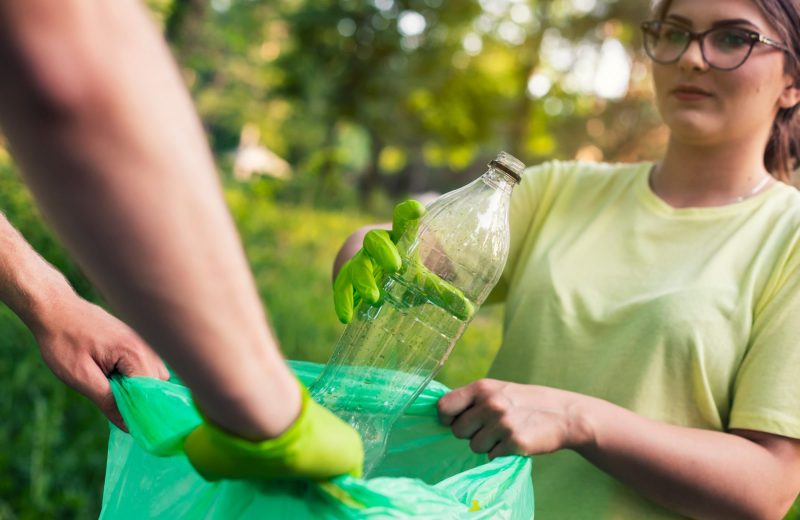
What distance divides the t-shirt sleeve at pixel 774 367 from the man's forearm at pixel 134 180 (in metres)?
1.07

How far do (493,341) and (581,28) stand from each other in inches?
441

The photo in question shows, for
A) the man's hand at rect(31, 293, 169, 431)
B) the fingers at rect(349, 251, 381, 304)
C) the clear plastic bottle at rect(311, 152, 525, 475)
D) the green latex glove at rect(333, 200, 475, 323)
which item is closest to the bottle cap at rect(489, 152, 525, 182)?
the clear plastic bottle at rect(311, 152, 525, 475)

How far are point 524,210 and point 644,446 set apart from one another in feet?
2.14

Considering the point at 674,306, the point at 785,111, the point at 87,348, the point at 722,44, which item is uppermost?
the point at 722,44

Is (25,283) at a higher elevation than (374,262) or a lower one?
lower

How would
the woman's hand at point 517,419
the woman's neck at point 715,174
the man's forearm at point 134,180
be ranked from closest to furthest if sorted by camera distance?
the man's forearm at point 134,180
the woman's hand at point 517,419
the woman's neck at point 715,174

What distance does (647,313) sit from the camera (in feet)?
5.31

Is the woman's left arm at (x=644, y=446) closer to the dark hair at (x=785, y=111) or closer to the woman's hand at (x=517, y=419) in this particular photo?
the woman's hand at (x=517, y=419)

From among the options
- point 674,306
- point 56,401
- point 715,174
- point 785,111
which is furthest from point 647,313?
point 56,401

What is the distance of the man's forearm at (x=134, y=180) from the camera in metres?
0.55

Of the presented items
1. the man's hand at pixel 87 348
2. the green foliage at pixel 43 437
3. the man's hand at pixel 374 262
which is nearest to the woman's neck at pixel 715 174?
the man's hand at pixel 374 262

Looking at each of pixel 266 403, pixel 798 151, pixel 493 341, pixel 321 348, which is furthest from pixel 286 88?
pixel 266 403

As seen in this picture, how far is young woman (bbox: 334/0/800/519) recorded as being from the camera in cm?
142

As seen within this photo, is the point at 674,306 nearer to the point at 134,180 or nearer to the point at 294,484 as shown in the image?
the point at 294,484
